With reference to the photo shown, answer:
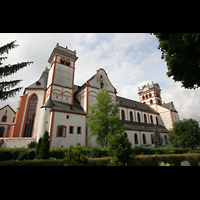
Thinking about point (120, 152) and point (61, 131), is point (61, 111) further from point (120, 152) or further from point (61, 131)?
point (120, 152)

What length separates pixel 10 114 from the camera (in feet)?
106

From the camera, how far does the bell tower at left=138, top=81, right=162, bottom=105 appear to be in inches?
1817

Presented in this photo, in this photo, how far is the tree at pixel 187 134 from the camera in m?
26.8

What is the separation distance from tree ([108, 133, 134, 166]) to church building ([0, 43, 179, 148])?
1286 cm

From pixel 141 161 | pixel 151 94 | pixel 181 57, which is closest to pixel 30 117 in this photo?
pixel 141 161

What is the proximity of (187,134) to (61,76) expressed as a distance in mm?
30672

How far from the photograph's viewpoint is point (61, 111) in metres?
20.9

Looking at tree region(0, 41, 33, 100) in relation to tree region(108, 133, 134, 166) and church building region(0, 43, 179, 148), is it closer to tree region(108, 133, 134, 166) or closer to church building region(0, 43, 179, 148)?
tree region(108, 133, 134, 166)
